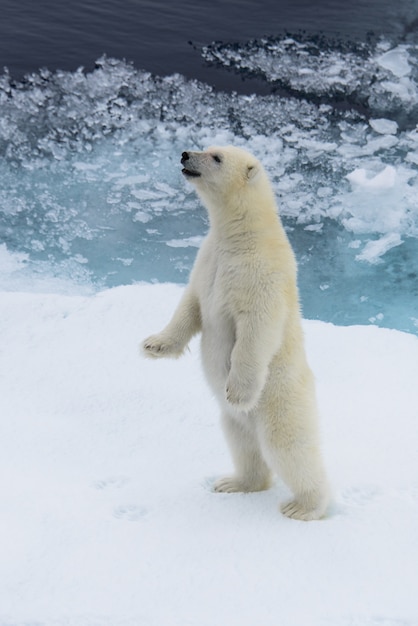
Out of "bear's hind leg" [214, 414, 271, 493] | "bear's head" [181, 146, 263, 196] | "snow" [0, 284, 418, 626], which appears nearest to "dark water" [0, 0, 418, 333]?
"snow" [0, 284, 418, 626]

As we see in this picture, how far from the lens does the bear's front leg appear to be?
2916 mm

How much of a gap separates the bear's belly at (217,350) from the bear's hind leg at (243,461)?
4.8 inches

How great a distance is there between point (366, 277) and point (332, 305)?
41 cm

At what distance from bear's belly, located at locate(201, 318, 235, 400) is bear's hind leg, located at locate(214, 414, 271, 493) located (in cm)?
12

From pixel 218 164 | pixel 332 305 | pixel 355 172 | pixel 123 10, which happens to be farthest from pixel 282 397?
pixel 123 10

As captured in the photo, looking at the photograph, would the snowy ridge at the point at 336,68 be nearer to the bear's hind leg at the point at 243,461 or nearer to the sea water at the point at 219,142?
the sea water at the point at 219,142

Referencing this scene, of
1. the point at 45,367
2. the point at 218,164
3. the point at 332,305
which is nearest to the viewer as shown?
the point at 218,164

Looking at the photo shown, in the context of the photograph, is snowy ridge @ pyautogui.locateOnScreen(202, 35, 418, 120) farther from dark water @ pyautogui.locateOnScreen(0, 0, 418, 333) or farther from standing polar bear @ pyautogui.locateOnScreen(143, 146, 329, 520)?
standing polar bear @ pyautogui.locateOnScreen(143, 146, 329, 520)

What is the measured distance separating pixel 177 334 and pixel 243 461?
0.49m

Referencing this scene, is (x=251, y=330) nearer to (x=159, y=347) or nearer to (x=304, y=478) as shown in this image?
(x=159, y=347)

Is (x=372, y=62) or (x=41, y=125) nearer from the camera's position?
(x=41, y=125)

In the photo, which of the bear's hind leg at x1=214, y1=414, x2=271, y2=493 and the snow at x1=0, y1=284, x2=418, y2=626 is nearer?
the snow at x1=0, y1=284, x2=418, y2=626

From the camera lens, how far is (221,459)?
329 centimetres

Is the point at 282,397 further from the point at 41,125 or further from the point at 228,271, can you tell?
the point at 41,125
